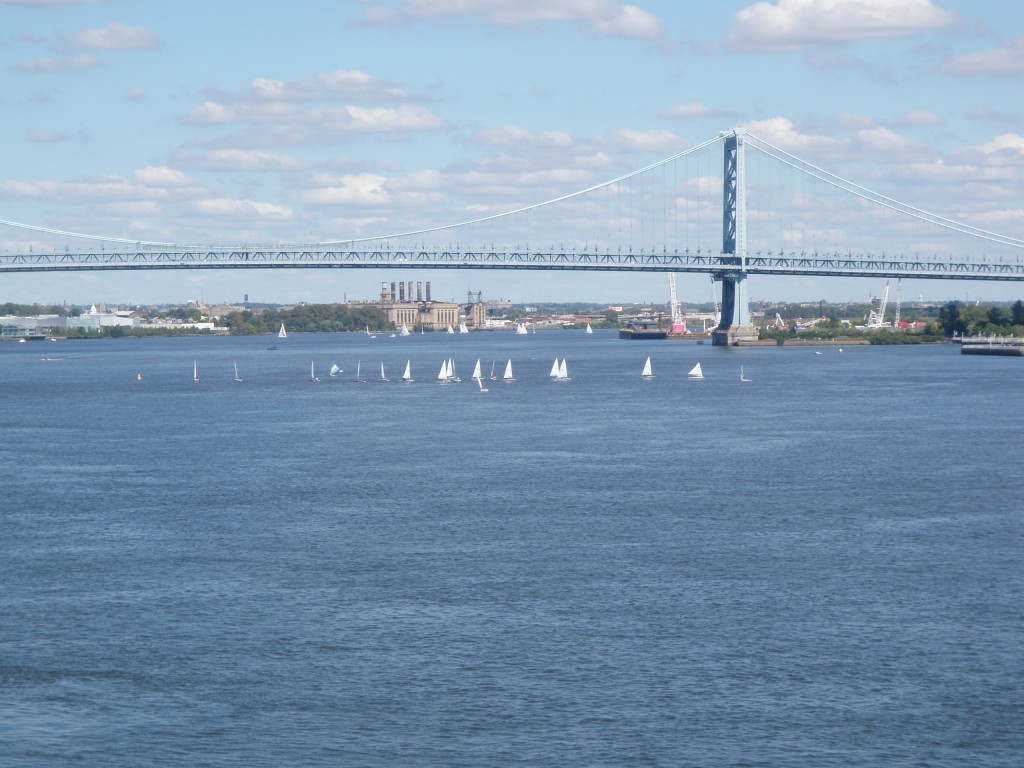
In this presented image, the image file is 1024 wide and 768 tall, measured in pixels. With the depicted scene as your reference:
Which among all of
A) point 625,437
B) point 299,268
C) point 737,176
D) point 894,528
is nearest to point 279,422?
point 625,437

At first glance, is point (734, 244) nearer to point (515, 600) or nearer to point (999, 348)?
point (999, 348)

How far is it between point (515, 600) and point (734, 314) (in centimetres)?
8533

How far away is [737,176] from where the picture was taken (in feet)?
332

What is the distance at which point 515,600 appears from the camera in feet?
63.3

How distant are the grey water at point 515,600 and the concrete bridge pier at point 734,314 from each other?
58.6 meters

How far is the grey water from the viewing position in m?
14.5

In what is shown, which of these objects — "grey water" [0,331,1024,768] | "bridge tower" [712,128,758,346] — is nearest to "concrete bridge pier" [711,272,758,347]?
"bridge tower" [712,128,758,346]

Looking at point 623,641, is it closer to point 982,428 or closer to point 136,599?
point 136,599

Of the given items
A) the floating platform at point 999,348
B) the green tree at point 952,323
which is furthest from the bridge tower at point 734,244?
the green tree at point 952,323

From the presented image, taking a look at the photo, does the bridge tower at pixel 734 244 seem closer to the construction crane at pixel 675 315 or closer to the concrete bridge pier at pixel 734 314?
the concrete bridge pier at pixel 734 314

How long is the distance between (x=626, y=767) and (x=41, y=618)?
8540mm

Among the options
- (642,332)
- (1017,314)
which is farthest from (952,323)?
(642,332)

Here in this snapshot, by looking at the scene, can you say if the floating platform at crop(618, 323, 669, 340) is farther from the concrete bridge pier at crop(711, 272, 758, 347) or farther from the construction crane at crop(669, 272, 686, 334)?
the concrete bridge pier at crop(711, 272, 758, 347)

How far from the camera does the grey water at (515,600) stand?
1446 centimetres
